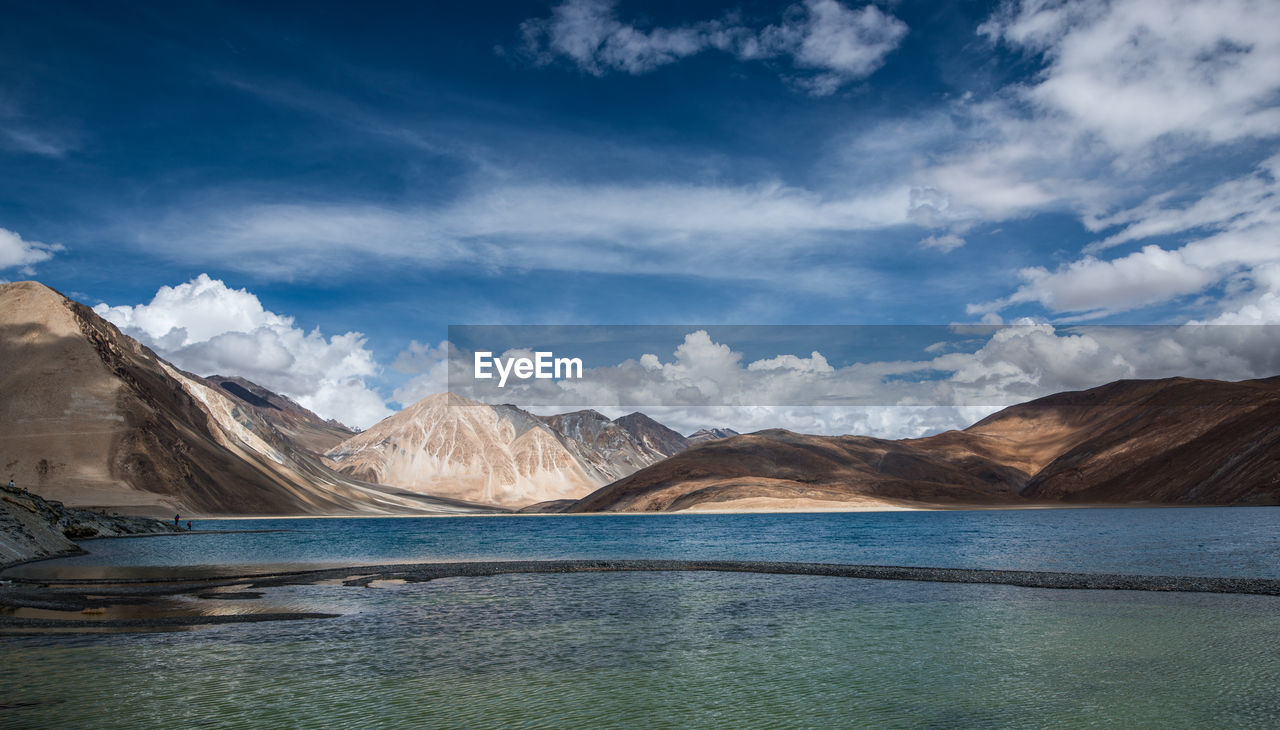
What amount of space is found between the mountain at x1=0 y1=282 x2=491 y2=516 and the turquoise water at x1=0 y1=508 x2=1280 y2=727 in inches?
4316

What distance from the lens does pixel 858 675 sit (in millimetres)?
16297

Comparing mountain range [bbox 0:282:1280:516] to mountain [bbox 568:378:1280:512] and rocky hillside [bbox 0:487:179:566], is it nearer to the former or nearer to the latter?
mountain [bbox 568:378:1280:512]

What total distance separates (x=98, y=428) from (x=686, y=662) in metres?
142

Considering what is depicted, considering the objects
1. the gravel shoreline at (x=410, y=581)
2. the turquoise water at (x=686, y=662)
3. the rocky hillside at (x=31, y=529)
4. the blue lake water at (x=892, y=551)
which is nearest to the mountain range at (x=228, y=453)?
the rocky hillside at (x=31, y=529)

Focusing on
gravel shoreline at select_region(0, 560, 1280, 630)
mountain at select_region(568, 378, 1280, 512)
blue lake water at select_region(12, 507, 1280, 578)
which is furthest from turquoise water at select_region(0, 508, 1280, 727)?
mountain at select_region(568, 378, 1280, 512)

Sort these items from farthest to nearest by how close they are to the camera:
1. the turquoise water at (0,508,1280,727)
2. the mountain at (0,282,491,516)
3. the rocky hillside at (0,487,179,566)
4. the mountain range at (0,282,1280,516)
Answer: the mountain range at (0,282,1280,516) → the mountain at (0,282,491,516) → the rocky hillside at (0,487,179,566) → the turquoise water at (0,508,1280,727)

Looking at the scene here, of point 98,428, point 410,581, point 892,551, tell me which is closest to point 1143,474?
point 892,551

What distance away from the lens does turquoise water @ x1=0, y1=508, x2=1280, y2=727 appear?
1333cm

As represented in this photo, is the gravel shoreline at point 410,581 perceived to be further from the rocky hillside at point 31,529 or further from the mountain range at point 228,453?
the mountain range at point 228,453

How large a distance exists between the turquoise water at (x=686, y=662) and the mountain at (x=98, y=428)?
110 m

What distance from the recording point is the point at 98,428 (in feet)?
428

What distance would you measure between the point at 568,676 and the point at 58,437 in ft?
461

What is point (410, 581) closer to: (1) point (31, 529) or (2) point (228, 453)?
(1) point (31, 529)

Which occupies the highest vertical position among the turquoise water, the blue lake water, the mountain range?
the mountain range
